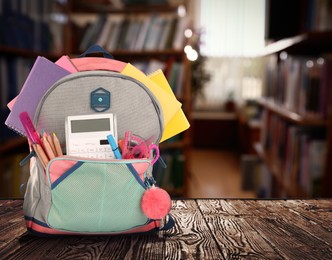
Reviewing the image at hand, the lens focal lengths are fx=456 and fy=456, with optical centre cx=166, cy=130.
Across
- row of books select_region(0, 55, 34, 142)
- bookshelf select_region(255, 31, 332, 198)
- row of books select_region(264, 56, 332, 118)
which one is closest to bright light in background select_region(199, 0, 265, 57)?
bookshelf select_region(255, 31, 332, 198)

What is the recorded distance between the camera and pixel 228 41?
6.85 m

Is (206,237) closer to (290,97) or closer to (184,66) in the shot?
(290,97)

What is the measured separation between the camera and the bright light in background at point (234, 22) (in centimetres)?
676

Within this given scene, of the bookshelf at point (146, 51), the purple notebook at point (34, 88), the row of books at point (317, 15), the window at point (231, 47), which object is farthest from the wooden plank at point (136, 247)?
the window at point (231, 47)

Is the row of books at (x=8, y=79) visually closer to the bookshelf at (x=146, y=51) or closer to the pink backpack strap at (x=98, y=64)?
the bookshelf at (x=146, y=51)

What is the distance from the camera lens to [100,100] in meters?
0.75

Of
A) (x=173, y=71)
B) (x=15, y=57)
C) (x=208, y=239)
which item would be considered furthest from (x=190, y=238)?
(x=173, y=71)

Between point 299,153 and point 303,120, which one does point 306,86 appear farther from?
point 299,153

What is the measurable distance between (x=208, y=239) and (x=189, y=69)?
246 centimetres

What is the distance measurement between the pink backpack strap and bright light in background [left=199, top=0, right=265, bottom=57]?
607 cm

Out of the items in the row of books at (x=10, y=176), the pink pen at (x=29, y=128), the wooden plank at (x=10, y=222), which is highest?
the pink pen at (x=29, y=128)

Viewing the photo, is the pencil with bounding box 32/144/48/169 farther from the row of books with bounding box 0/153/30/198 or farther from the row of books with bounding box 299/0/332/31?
the row of books with bounding box 299/0/332/31

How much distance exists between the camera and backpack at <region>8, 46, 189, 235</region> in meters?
0.71

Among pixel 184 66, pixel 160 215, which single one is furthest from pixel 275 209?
pixel 184 66
